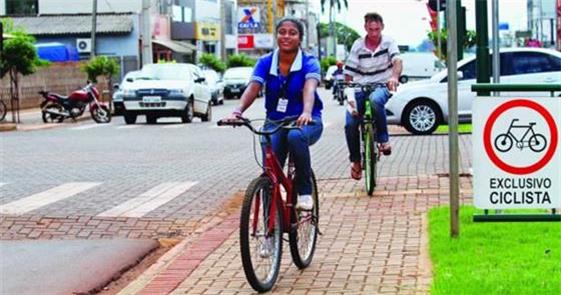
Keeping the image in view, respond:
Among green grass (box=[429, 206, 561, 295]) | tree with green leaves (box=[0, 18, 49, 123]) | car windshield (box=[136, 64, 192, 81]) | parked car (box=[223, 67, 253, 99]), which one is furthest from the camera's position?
parked car (box=[223, 67, 253, 99])

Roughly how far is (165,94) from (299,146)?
2505cm

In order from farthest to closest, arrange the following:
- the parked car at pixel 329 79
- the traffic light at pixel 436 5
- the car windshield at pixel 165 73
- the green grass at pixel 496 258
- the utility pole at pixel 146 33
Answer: the utility pole at pixel 146 33, the car windshield at pixel 165 73, the parked car at pixel 329 79, the traffic light at pixel 436 5, the green grass at pixel 496 258

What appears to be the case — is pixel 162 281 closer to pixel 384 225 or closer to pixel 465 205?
pixel 384 225

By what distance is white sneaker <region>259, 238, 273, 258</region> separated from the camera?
784 cm

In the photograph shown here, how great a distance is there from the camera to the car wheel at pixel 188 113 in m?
33.8

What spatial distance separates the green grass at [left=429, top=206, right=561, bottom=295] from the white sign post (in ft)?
1.18

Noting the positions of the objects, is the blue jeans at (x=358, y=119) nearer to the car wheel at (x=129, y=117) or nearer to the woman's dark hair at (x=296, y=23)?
the woman's dark hair at (x=296, y=23)

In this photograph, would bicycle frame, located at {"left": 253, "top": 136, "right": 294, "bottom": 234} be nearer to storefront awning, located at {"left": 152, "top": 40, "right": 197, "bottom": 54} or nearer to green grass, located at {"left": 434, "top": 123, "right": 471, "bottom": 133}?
green grass, located at {"left": 434, "top": 123, "right": 471, "bottom": 133}

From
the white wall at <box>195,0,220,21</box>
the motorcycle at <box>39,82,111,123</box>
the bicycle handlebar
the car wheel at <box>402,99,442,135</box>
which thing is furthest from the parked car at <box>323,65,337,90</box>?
the white wall at <box>195,0,220,21</box>

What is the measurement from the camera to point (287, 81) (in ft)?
28.1

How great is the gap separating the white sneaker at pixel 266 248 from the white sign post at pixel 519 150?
1562 millimetres

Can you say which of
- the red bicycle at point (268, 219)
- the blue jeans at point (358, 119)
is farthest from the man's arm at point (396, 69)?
the red bicycle at point (268, 219)

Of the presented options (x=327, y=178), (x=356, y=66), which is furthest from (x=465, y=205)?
(x=327, y=178)

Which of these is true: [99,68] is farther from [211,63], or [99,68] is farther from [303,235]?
[303,235]
